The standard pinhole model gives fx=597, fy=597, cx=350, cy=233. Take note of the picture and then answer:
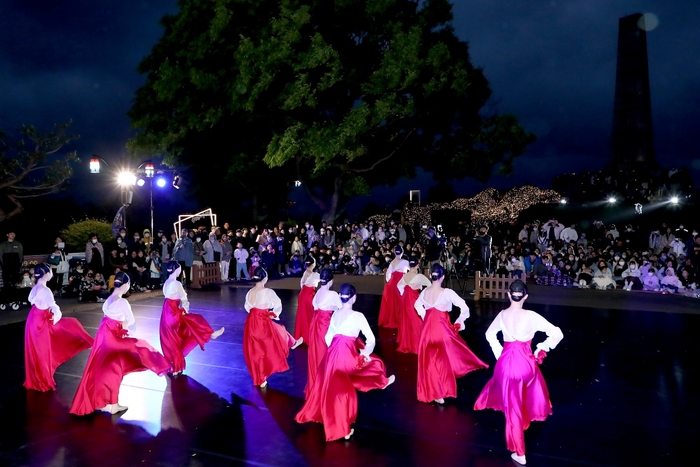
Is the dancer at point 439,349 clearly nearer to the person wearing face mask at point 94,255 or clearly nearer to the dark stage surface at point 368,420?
the dark stage surface at point 368,420

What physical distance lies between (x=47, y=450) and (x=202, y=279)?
38.4 ft

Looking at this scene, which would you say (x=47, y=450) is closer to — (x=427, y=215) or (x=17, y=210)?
(x=17, y=210)

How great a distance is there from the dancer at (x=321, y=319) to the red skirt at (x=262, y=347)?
638 millimetres

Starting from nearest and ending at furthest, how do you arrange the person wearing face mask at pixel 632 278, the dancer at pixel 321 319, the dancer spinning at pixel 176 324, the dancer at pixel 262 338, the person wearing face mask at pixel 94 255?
1. the dancer at pixel 321 319
2. the dancer at pixel 262 338
3. the dancer spinning at pixel 176 324
4. the person wearing face mask at pixel 94 255
5. the person wearing face mask at pixel 632 278

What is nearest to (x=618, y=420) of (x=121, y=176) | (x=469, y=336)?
(x=469, y=336)

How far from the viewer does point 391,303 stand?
35.3 ft

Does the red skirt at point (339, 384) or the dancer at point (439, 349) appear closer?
the red skirt at point (339, 384)

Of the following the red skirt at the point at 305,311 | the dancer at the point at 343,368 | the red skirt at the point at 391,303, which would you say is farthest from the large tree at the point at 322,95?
the dancer at the point at 343,368

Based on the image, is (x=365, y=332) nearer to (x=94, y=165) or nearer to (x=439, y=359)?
(x=439, y=359)

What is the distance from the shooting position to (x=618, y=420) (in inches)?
237

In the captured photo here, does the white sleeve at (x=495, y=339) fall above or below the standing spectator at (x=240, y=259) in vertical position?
below

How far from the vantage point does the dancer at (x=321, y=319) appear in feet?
22.2

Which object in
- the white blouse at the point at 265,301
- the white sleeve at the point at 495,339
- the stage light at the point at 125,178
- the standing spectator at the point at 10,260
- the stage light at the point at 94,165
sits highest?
the stage light at the point at 94,165

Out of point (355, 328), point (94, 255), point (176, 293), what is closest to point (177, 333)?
point (176, 293)
